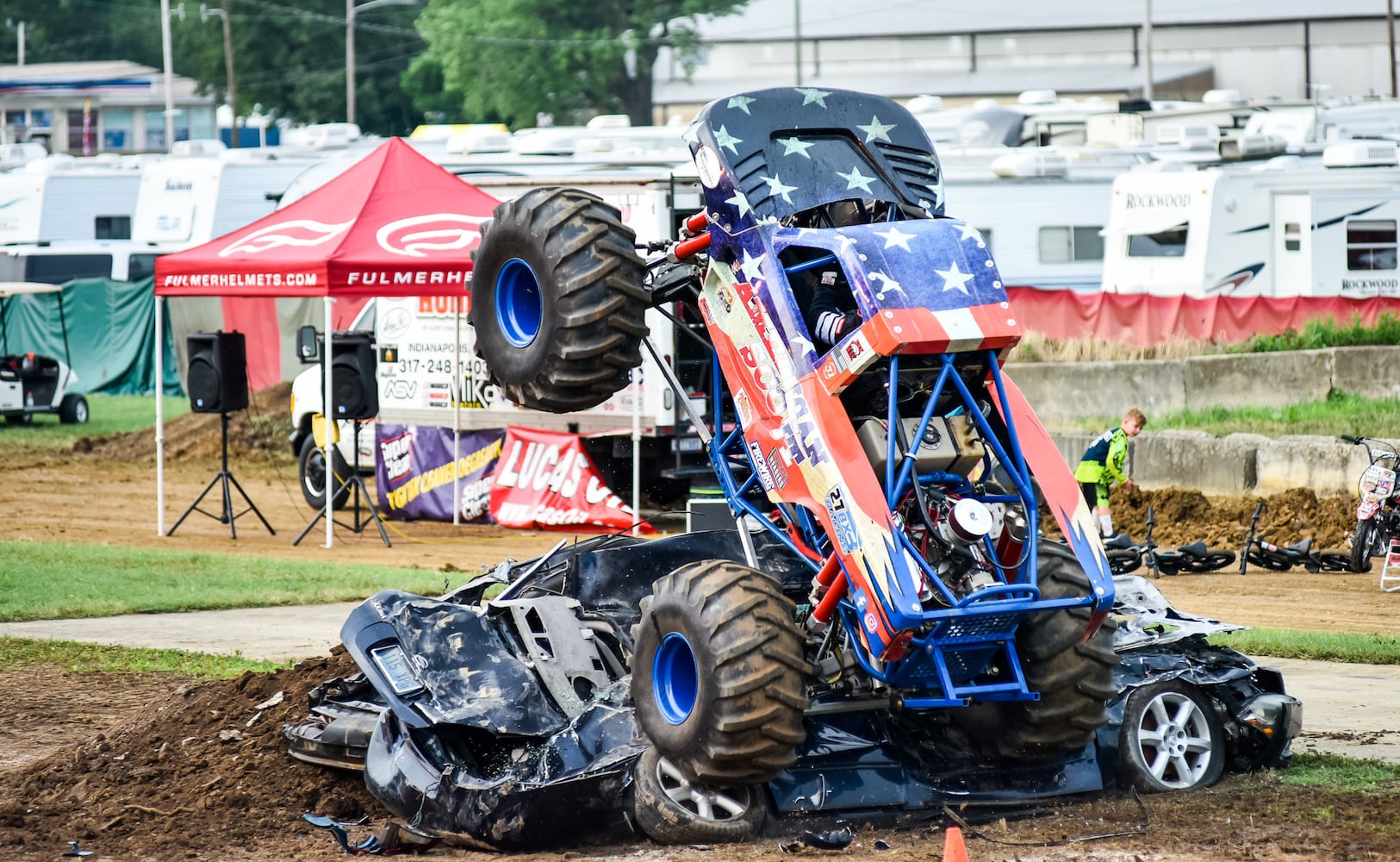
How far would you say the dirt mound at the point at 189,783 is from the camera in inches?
347

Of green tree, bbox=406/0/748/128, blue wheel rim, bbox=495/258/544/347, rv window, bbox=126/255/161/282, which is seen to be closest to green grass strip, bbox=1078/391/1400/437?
blue wheel rim, bbox=495/258/544/347

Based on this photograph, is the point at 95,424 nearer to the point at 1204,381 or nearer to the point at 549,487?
the point at 549,487

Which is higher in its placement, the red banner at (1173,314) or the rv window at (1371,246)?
the rv window at (1371,246)

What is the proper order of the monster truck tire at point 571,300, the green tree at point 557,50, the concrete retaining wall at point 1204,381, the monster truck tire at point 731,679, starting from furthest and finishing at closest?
the green tree at point 557,50 < the concrete retaining wall at point 1204,381 < the monster truck tire at point 571,300 < the monster truck tire at point 731,679

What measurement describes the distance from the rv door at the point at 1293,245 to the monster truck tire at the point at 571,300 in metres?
20.8

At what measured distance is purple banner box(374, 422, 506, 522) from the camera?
2122cm

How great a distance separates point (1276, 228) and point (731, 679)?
22705 mm

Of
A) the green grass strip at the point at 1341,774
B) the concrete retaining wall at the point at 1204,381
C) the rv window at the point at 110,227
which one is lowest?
the green grass strip at the point at 1341,774

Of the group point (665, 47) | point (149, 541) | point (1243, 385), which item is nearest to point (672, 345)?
point (149, 541)

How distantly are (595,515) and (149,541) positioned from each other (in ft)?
16.0

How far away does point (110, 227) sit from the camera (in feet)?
131

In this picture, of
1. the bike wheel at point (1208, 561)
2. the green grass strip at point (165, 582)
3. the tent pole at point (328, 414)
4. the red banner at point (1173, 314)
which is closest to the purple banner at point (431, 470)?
the tent pole at point (328, 414)

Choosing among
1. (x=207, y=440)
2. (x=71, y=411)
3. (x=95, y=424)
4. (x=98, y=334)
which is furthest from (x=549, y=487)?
(x=98, y=334)

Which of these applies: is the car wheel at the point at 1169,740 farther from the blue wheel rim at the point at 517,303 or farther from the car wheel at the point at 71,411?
the car wheel at the point at 71,411
